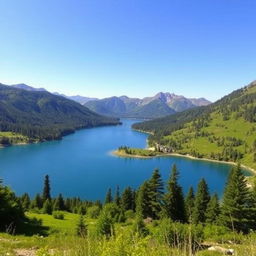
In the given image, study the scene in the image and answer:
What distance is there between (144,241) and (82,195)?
101845mm

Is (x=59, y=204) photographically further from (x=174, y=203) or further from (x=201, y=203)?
(x=174, y=203)

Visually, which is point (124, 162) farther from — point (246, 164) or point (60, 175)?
point (246, 164)

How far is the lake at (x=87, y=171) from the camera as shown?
4476 inches

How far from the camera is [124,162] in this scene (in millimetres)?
177750

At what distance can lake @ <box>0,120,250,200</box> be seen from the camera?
114 metres

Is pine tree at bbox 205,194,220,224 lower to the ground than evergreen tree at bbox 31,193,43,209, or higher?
higher

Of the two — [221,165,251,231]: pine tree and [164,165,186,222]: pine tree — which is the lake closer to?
[164,165,186,222]: pine tree

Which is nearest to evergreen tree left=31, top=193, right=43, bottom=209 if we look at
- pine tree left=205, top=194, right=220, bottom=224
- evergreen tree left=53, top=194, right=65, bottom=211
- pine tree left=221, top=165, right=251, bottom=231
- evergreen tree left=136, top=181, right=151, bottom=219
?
evergreen tree left=53, top=194, right=65, bottom=211

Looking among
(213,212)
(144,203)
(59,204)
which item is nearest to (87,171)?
(59,204)

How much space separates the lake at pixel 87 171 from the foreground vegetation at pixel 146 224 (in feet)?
137

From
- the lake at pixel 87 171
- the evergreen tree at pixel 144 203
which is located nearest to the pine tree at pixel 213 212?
the evergreen tree at pixel 144 203

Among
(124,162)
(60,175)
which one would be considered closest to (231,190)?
(60,175)

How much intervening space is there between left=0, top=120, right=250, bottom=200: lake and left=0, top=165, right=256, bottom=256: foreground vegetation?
41.9m

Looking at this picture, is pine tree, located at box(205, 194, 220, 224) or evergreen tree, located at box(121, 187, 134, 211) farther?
evergreen tree, located at box(121, 187, 134, 211)
